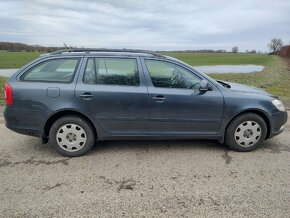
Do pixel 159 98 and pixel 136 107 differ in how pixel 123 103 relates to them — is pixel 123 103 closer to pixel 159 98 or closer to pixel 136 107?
pixel 136 107

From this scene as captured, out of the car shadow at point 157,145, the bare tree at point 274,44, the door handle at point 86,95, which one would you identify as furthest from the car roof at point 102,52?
the bare tree at point 274,44

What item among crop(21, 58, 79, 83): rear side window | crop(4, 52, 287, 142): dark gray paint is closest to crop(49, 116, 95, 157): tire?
crop(4, 52, 287, 142): dark gray paint

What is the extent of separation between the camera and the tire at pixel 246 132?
461 cm

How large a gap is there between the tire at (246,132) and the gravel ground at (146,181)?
150 millimetres

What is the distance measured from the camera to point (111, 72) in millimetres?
4477

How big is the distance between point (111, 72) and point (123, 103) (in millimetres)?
531

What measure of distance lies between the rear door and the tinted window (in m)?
0.20

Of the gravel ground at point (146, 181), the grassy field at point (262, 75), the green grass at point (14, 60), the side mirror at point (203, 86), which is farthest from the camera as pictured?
the green grass at point (14, 60)

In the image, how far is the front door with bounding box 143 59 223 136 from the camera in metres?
4.43

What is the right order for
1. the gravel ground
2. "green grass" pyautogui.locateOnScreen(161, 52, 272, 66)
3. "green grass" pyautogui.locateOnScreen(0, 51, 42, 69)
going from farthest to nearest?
1. "green grass" pyautogui.locateOnScreen(161, 52, 272, 66)
2. "green grass" pyautogui.locateOnScreen(0, 51, 42, 69)
3. the gravel ground

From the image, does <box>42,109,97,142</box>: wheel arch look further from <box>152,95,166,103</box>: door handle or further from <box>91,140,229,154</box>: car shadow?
<box>152,95,166,103</box>: door handle

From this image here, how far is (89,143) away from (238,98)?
8.07ft

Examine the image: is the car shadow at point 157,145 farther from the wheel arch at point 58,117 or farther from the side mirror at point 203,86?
the side mirror at point 203,86

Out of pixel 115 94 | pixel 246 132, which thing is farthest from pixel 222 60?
pixel 115 94
